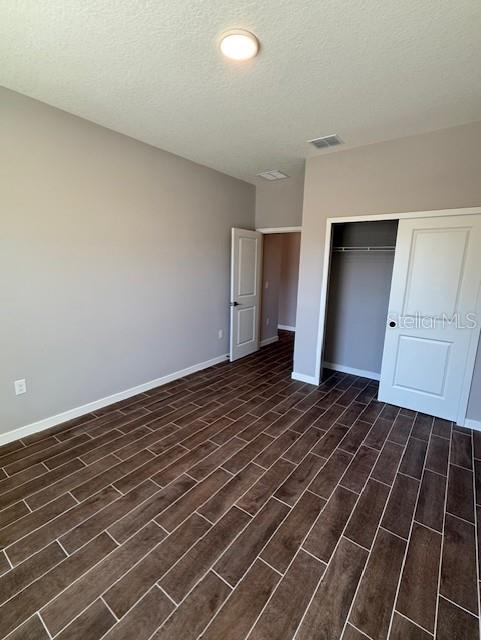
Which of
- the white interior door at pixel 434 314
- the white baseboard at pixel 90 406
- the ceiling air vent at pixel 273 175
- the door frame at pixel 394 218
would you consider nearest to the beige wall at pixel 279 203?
the ceiling air vent at pixel 273 175

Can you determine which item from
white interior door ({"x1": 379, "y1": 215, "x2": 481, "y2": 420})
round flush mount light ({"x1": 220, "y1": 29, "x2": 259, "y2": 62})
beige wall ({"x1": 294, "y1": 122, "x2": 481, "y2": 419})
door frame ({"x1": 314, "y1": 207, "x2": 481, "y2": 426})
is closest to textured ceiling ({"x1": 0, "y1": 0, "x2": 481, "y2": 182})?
round flush mount light ({"x1": 220, "y1": 29, "x2": 259, "y2": 62})

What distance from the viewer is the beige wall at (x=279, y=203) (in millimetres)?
4449

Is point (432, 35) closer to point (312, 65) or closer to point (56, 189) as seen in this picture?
point (312, 65)

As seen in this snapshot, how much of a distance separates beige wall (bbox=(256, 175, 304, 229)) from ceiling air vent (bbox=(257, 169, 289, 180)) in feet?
0.49

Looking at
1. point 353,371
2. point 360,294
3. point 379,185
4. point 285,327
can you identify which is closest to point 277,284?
point 285,327

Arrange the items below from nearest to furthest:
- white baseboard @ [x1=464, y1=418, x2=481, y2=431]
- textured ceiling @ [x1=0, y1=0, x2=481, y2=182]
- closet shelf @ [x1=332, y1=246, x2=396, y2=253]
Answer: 1. textured ceiling @ [x1=0, y1=0, x2=481, y2=182]
2. white baseboard @ [x1=464, y1=418, x2=481, y2=431]
3. closet shelf @ [x1=332, y1=246, x2=396, y2=253]

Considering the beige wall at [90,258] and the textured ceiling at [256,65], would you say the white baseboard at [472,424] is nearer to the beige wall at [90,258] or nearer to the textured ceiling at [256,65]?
the textured ceiling at [256,65]

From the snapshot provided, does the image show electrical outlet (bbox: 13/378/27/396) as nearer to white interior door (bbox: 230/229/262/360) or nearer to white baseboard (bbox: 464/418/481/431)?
white interior door (bbox: 230/229/262/360)

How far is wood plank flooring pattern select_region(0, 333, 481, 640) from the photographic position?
1.35m

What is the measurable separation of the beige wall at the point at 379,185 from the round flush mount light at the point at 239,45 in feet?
6.14

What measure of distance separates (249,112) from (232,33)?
886 millimetres

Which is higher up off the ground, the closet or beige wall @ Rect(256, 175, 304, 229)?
beige wall @ Rect(256, 175, 304, 229)

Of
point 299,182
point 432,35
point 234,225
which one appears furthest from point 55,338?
point 299,182

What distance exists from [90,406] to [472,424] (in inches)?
155
